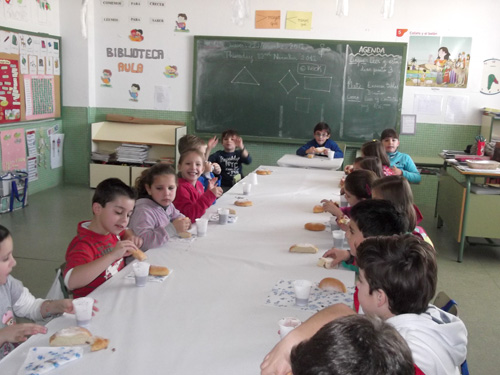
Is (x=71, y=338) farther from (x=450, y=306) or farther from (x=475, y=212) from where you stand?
(x=475, y=212)

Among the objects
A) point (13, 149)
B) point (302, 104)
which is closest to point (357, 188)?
point (302, 104)

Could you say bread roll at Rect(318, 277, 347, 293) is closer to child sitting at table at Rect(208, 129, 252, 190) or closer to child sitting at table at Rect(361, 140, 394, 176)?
child sitting at table at Rect(361, 140, 394, 176)

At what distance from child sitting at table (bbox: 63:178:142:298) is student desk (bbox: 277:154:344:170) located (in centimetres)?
349

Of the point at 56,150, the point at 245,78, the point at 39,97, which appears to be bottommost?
the point at 56,150

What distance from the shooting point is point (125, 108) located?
295 inches

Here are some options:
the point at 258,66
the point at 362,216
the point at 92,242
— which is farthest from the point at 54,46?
the point at 362,216

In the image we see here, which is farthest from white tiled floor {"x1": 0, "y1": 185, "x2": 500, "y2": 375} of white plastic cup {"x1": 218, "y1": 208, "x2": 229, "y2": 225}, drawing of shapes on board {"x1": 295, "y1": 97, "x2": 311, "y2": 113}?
drawing of shapes on board {"x1": 295, "y1": 97, "x2": 311, "y2": 113}

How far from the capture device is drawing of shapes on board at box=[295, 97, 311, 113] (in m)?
6.97

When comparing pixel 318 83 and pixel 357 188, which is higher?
pixel 318 83

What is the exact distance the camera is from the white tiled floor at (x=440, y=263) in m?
3.35

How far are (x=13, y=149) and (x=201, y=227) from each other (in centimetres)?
442

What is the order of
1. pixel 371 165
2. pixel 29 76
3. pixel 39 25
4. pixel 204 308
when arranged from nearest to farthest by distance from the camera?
pixel 204 308 → pixel 371 165 → pixel 29 76 → pixel 39 25

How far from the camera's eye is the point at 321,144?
6379mm

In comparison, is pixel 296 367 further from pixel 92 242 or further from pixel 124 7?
pixel 124 7
